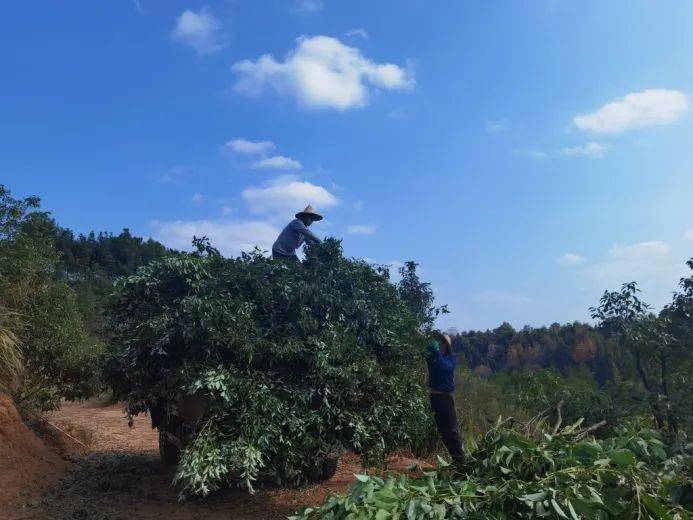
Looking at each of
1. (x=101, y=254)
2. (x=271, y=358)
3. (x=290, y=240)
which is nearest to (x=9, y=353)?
(x=290, y=240)

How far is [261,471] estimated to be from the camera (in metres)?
5.90

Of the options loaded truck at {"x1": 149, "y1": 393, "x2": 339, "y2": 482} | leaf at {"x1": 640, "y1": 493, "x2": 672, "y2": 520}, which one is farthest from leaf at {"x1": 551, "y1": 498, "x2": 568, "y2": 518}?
loaded truck at {"x1": 149, "y1": 393, "x2": 339, "y2": 482}

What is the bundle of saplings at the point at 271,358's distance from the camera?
5.66m

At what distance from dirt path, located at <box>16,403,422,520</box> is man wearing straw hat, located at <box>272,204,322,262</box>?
112 inches

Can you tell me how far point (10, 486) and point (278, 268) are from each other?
13.4 ft

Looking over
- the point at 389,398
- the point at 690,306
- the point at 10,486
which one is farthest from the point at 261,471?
the point at 690,306

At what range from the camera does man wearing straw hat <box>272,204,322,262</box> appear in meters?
7.46

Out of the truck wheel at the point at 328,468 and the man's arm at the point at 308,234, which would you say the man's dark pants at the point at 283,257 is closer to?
the man's arm at the point at 308,234

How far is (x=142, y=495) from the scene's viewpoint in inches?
260

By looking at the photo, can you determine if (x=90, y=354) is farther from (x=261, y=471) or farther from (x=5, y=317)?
(x=261, y=471)

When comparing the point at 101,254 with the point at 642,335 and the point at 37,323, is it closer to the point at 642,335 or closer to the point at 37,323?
the point at 37,323

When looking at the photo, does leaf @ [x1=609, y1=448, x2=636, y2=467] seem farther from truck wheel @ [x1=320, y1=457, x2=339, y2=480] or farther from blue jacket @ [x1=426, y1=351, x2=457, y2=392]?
truck wheel @ [x1=320, y1=457, x2=339, y2=480]

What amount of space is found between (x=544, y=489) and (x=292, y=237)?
15.5 ft

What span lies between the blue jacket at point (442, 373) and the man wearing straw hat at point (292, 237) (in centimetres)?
220
